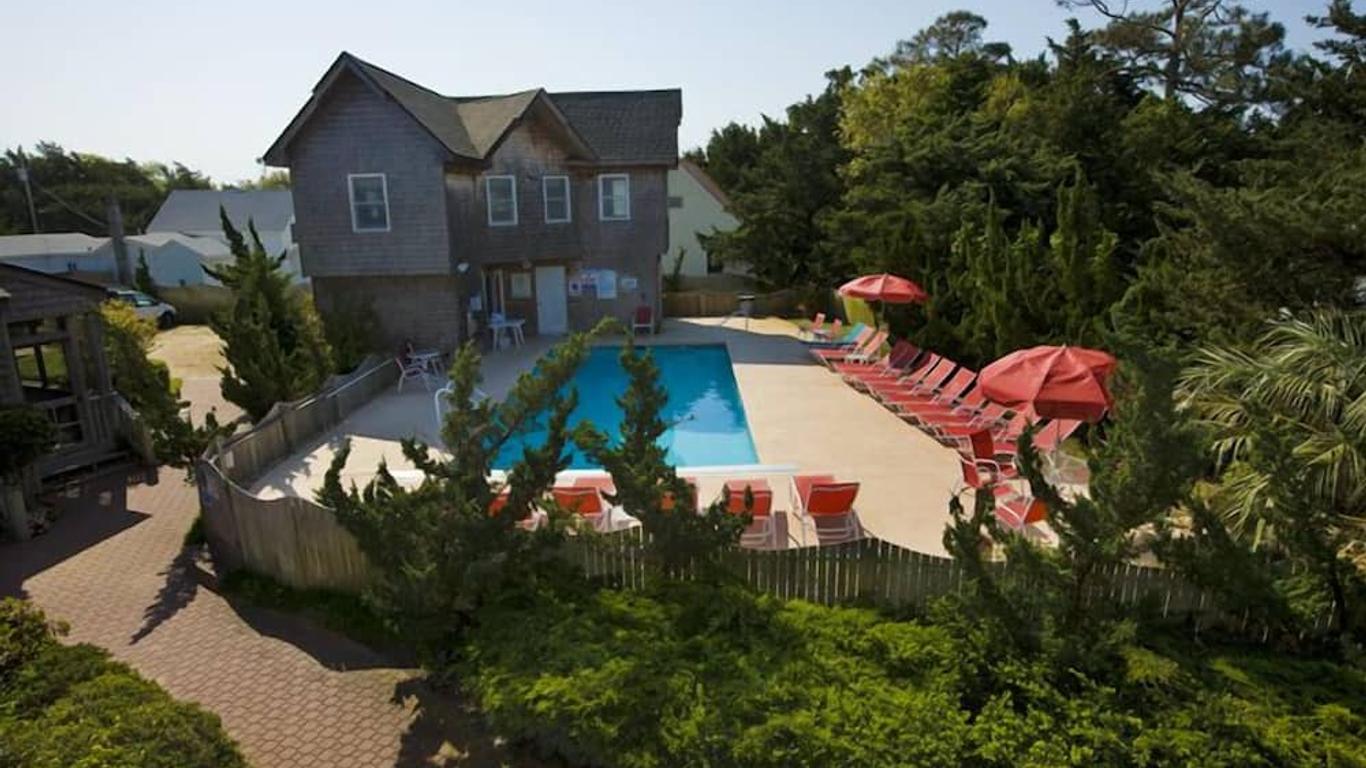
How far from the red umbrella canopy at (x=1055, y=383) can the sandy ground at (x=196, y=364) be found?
13235mm

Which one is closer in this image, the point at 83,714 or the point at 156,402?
the point at 83,714

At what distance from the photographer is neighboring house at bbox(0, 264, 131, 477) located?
12023mm

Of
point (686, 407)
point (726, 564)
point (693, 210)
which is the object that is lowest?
point (686, 407)

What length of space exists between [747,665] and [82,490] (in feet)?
40.6

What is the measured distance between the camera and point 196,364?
24.2 meters

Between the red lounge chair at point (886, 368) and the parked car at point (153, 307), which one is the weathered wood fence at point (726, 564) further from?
the parked car at point (153, 307)

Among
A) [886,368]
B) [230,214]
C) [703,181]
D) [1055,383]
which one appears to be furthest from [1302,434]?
[230,214]

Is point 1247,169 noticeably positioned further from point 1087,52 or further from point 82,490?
point 82,490

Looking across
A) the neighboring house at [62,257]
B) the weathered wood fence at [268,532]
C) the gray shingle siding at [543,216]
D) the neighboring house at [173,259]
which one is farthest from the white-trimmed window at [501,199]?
the neighboring house at [62,257]

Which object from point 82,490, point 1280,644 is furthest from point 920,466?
point 82,490

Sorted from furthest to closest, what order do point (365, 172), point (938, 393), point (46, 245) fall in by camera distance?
point (46, 245) < point (365, 172) < point (938, 393)

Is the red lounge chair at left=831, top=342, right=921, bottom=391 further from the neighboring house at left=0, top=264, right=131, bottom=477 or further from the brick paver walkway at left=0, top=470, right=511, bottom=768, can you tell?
the neighboring house at left=0, top=264, right=131, bottom=477

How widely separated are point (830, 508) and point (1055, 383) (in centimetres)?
329

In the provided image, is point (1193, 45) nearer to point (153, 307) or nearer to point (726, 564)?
point (726, 564)
